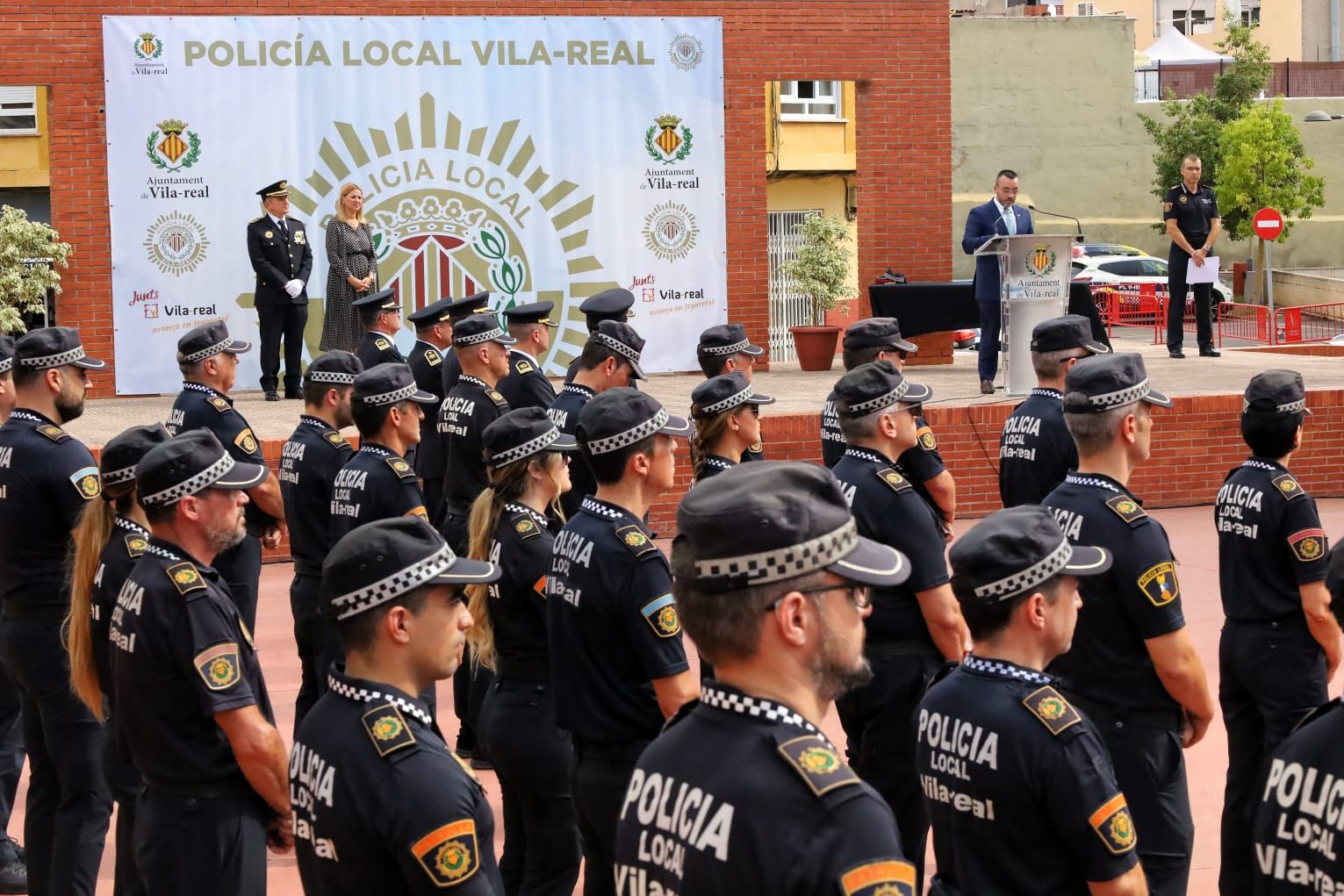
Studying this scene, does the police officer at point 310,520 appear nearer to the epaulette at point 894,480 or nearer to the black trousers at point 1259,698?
the epaulette at point 894,480

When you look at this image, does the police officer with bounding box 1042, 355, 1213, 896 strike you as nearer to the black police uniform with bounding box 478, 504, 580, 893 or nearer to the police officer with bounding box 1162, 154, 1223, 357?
the black police uniform with bounding box 478, 504, 580, 893

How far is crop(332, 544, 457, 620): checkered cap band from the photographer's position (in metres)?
3.67

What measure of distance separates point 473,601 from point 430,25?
12.3m

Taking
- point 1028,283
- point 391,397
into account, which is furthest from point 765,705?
point 1028,283

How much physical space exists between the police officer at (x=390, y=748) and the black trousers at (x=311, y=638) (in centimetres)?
355

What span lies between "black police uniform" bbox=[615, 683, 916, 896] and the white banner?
14.3 metres

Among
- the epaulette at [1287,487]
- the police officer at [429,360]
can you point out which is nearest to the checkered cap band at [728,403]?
the epaulette at [1287,487]

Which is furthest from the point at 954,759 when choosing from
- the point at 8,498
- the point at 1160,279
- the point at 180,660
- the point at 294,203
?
the point at 1160,279

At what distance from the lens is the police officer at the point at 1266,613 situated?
5941 mm

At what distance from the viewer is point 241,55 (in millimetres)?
16266

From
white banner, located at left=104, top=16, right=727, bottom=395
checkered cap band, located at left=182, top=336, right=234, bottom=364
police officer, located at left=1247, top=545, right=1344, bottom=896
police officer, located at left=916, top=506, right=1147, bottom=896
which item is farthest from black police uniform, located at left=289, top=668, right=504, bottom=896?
white banner, located at left=104, top=16, right=727, bottom=395

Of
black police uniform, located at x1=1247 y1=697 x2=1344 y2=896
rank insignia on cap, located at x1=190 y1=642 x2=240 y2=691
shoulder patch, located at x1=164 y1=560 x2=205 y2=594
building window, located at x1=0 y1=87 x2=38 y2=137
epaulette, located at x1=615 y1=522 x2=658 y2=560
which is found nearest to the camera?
black police uniform, located at x1=1247 y1=697 x2=1344 y2=896

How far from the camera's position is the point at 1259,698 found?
19.8 feet

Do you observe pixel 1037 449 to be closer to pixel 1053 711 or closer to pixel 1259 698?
pixel 1259 698
